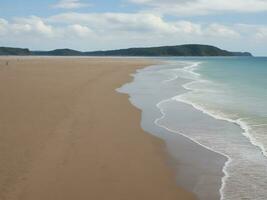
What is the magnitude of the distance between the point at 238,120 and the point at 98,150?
21.6ft

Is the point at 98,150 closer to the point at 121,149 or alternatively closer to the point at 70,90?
the point at 121,149

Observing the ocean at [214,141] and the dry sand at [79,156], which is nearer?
the dry sand at [79,156]

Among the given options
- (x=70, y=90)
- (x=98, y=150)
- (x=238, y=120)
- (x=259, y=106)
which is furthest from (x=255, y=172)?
(x=70, y=90)

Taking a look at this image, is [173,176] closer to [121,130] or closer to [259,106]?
[121,130]

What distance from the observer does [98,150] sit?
10.7 m

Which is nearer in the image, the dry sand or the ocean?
the dry sand

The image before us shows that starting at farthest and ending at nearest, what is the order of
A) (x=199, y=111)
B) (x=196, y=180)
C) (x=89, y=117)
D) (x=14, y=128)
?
(x=199, y=111)
(x=89, y=117)
(x=14, y=128)
(x=196, y=180)

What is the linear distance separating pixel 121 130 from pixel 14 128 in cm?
316

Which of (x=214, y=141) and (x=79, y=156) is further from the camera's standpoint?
(x=214, y=141)

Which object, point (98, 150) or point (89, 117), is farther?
point (89, 117)

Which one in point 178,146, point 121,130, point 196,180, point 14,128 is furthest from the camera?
point 121,130

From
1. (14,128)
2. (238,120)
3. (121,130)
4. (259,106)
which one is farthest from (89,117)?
(259,106)

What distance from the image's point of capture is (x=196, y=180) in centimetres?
861

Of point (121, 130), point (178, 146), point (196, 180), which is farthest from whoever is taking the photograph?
point (121, 130)
